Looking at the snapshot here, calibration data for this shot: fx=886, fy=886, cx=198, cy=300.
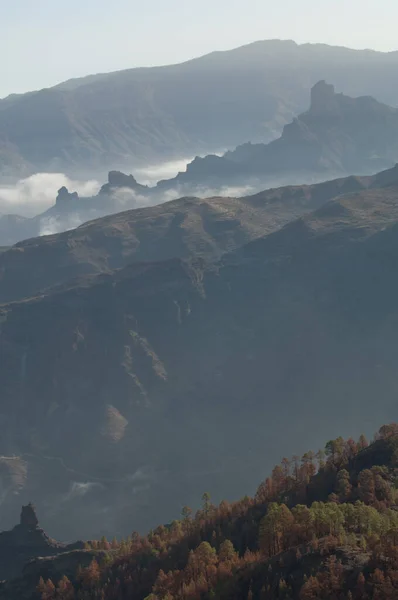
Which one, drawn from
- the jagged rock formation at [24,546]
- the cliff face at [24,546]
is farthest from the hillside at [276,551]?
the jagged rock formation at [24,546]

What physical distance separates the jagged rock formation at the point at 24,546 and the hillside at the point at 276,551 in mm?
23829

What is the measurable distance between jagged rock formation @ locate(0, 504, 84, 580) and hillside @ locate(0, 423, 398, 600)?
23.8 metres

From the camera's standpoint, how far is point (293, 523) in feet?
331

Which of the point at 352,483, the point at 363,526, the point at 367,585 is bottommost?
the point at 367,585

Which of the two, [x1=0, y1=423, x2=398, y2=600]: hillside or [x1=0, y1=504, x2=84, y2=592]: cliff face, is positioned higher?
[x1=0, y1=504, x2=84, y2=592]: cliff face

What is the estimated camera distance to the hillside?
83562 mm

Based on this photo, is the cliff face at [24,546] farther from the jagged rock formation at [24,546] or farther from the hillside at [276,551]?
the hillside at [276,551]

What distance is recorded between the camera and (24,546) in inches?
6855

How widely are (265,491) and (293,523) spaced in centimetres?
3249

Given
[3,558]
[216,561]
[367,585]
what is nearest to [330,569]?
[367,585]

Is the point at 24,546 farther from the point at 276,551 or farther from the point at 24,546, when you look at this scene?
the point at 276,551

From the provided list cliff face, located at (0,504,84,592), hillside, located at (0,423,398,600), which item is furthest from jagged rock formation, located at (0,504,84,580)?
hillside, located at (0,423,398,600)

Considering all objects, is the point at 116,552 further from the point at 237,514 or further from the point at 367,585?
the point at 367,585

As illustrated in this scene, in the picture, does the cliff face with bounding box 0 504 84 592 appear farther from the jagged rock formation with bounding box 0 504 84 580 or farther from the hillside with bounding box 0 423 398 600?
the hillside with bounding box 0 423 398 600
